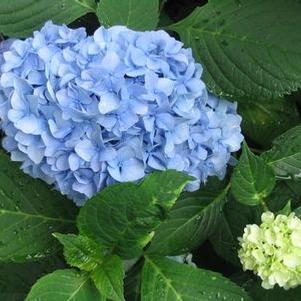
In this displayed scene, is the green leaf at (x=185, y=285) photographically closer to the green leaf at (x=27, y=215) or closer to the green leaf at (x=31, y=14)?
the green leaf at (x=27, y=215)

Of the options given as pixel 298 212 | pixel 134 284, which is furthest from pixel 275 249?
pixel 134 284

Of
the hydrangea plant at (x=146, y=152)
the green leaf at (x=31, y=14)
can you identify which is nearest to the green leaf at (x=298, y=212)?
the hydrangea plant at (x=146, y=152)

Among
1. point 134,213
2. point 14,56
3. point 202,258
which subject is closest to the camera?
point 134,213

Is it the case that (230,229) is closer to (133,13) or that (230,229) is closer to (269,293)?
(269,293)

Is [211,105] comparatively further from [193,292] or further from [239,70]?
[193,292]

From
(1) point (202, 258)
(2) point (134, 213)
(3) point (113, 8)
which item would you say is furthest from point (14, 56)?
(1) point (202, 258)

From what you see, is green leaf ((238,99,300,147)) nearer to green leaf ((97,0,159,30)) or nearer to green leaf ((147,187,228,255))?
green leaf ((147,187,228,255))
